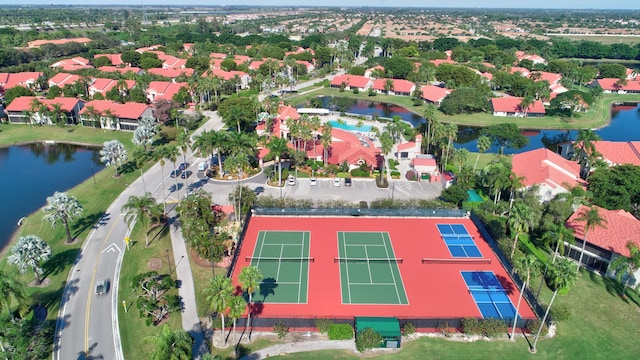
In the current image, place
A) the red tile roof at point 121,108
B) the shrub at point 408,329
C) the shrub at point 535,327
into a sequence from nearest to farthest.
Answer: the shrub at point 408,329 → the shrub at point 535,327 → the red tile roof at point 121,108

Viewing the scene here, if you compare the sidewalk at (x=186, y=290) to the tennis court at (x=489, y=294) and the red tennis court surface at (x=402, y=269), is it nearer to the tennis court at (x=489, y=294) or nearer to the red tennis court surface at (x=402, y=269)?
the red tennis court surface at (x=402, y=269)

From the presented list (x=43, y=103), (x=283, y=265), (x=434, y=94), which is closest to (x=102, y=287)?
(x=283, y=265)

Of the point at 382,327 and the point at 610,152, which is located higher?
the point at 610,152

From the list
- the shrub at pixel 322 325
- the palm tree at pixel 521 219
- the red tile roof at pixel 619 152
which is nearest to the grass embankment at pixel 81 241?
the shrub at pixel 322 325

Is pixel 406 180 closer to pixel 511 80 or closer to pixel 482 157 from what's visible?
pixel 482 157

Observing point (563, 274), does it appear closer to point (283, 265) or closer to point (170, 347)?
point (283, 265)

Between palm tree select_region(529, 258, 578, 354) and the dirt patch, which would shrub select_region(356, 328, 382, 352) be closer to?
palm tree select_region(529, 258, 578, 354)

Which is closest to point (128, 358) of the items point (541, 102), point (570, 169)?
point (570, 169)
